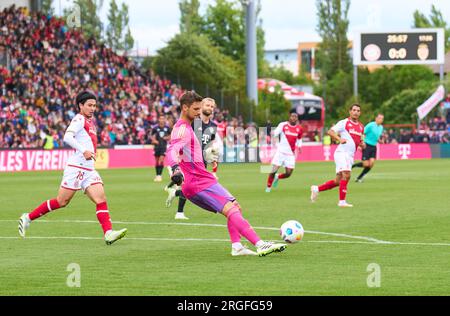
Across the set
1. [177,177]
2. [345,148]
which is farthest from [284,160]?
[177,177]

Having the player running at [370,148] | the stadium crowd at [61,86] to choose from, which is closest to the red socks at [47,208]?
the player running at [370,148]

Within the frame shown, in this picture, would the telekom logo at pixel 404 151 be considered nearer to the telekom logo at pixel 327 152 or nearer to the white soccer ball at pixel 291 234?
the telekom logo at pixel 327 152

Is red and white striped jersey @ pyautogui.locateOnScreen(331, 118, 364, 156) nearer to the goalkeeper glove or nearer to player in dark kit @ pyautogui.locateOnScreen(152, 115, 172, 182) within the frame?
the goalkeeper glove

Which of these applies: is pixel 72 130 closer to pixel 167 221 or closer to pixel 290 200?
pixel 167 221

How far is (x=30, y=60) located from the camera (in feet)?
173

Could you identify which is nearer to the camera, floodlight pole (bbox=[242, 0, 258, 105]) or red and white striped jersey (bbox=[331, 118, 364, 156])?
red and white striped jersey (bbox=[331, 118, 364, 156])

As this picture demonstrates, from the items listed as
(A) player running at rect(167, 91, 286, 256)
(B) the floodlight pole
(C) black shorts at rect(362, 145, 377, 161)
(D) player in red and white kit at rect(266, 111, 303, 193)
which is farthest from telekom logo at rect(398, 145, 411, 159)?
(A) player running at rect(167, 91, 286, 256)

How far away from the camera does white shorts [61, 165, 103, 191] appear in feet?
50.7

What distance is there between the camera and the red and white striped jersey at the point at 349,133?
23.6 metres

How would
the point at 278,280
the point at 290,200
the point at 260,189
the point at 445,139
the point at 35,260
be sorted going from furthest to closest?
the point at 445,139 < the point at 260,189 < the point at 290,200 < the point at 35,260 < the point at 278,280

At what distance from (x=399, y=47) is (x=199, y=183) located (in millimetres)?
63718

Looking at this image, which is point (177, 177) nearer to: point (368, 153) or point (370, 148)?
point (368, 153)

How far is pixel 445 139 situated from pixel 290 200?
44205 mm

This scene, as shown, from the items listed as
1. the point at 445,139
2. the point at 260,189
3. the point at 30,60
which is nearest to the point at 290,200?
the point at 260,189
